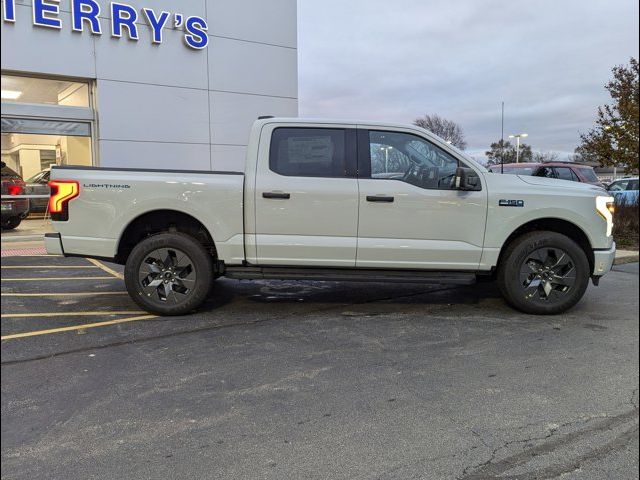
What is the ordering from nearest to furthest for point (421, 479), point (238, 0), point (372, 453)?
point (421, 479) → point (372, 453) → point (238, 0)

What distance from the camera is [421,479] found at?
8.67 ft

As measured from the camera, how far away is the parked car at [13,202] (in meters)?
10.6

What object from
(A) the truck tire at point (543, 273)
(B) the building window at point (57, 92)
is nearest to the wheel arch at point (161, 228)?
(A) the truck tire at point (543, 273)

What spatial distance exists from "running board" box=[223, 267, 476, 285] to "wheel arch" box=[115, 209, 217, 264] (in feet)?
1.57

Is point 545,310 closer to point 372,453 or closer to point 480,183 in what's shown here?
point 480,183

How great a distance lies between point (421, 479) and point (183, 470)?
4.07 ft

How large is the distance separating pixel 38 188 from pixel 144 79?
11.6 feet

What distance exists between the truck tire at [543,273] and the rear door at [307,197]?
169 cm

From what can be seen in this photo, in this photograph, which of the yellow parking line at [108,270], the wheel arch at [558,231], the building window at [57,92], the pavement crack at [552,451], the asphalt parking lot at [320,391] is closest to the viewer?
the pavement crack at [552,451]

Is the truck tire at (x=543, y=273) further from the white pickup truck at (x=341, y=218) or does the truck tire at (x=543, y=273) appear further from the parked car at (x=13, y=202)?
the parked car at (x=13, y=202)

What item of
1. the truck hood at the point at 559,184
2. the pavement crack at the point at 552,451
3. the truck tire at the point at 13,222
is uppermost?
the truck hood at the point at 559,184

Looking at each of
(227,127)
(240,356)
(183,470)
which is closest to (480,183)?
(240,356)

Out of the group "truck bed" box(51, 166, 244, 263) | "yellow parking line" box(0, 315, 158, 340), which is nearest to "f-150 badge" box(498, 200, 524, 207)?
"truck bed" box(51, 166, 244, 263)

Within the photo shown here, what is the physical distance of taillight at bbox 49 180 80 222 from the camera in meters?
5.24
